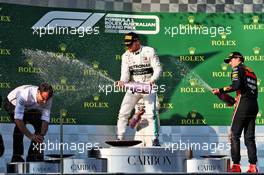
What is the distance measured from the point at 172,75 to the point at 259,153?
179cm

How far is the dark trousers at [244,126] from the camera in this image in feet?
32.7

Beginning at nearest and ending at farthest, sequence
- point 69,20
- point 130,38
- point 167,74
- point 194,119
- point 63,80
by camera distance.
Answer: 1. point 130,38
2. point 63,80
3. point 69,20
4. point 194,119
5. point 167,74

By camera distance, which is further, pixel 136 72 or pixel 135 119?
pixel 135 119

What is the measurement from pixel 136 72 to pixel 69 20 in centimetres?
204

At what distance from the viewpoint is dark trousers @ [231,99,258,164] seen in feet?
32.7

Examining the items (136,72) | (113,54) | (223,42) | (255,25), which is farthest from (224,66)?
(136,72)

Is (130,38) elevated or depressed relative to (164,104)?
elevated

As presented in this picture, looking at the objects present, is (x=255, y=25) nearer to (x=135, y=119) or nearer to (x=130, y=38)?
(x=135, y=119)

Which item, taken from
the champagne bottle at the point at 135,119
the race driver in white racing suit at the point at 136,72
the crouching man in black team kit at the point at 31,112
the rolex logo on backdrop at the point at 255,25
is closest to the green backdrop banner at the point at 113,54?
the rolex logo on backdrop at the point at 255,25

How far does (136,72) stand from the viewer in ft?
36.6

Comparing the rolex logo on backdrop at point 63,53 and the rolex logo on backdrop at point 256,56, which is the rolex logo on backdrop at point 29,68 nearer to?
the rolex logo on backdrop at point 63,53

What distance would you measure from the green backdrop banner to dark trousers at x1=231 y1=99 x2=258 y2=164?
103 inches

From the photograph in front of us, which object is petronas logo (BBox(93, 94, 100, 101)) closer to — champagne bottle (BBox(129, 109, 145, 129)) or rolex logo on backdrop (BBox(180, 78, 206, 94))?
champagne bottle (BBox(129, 109, 145, 129))

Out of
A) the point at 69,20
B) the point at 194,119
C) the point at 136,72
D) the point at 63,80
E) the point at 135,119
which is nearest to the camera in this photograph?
the point at 136,72
